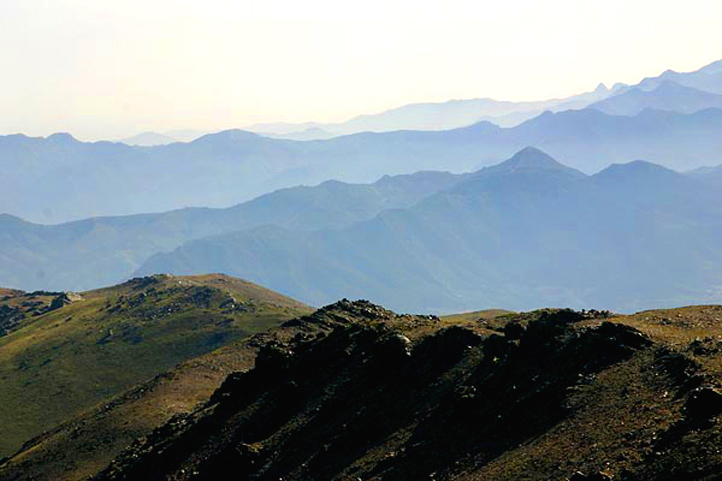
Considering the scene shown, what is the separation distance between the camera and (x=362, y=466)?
67125mm

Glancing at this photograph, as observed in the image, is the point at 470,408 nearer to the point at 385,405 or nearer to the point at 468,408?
the point at 468,408

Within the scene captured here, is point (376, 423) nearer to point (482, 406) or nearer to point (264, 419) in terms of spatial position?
point (482, 406)

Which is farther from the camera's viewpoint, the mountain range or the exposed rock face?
the exposed rock face

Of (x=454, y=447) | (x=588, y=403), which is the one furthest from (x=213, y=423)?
(x=588, y=403)

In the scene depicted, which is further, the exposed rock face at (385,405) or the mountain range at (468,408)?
the exposed rock face at (385,405)

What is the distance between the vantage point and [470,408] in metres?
67.1

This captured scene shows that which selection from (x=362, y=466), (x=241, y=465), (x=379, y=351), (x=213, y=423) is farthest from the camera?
(x=213, y=423)

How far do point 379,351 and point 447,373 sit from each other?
11632 mm

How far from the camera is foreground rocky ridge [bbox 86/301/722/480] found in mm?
50875

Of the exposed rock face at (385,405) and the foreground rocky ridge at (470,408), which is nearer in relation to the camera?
the foreground rocky ridge at (470,408)

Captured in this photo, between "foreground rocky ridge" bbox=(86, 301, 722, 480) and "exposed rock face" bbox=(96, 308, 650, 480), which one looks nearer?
"foreground rocky ridge" bbox=(86, 301, 722, 480)

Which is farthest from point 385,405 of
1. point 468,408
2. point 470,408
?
point 470,408

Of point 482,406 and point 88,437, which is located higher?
point 482,406

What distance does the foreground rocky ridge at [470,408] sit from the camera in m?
50.9
